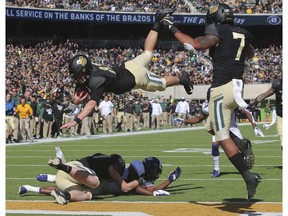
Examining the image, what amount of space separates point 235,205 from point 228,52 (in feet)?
5.73

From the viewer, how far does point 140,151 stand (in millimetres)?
16922

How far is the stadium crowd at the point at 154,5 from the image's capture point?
42750 mm

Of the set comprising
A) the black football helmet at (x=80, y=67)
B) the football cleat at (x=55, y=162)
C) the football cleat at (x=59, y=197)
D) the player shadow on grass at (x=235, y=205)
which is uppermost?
the black football helmet at (x=80, y=67)

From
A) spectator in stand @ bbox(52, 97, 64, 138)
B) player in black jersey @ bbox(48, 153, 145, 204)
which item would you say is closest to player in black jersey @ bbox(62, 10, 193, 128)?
player in black jersey @ bbox(48, 153, 145, 204)

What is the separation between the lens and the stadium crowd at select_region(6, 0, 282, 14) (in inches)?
1683

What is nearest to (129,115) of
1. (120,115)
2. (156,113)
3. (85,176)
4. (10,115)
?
(120,115)

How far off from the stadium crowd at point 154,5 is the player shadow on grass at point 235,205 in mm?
34090

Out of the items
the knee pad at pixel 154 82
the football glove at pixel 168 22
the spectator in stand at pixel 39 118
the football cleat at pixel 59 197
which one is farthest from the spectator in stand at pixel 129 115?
the football cleat at pixel 59 197

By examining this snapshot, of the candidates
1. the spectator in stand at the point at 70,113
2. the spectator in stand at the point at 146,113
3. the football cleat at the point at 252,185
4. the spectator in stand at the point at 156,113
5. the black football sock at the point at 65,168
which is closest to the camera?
the football cleat at the point at 252,185

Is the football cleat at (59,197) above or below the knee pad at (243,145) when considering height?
below

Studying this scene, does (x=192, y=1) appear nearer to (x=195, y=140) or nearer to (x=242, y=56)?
(x=195, y=140)

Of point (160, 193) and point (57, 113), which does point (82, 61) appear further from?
point (57, 113)

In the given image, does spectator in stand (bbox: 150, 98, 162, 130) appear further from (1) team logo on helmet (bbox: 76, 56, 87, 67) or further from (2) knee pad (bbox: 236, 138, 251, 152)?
(1) team logo on helmet (bbox: 76, 56, 87, 67)

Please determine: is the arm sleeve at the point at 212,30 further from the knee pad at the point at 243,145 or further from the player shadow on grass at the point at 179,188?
the player shadow on grass at the point at 179,188
